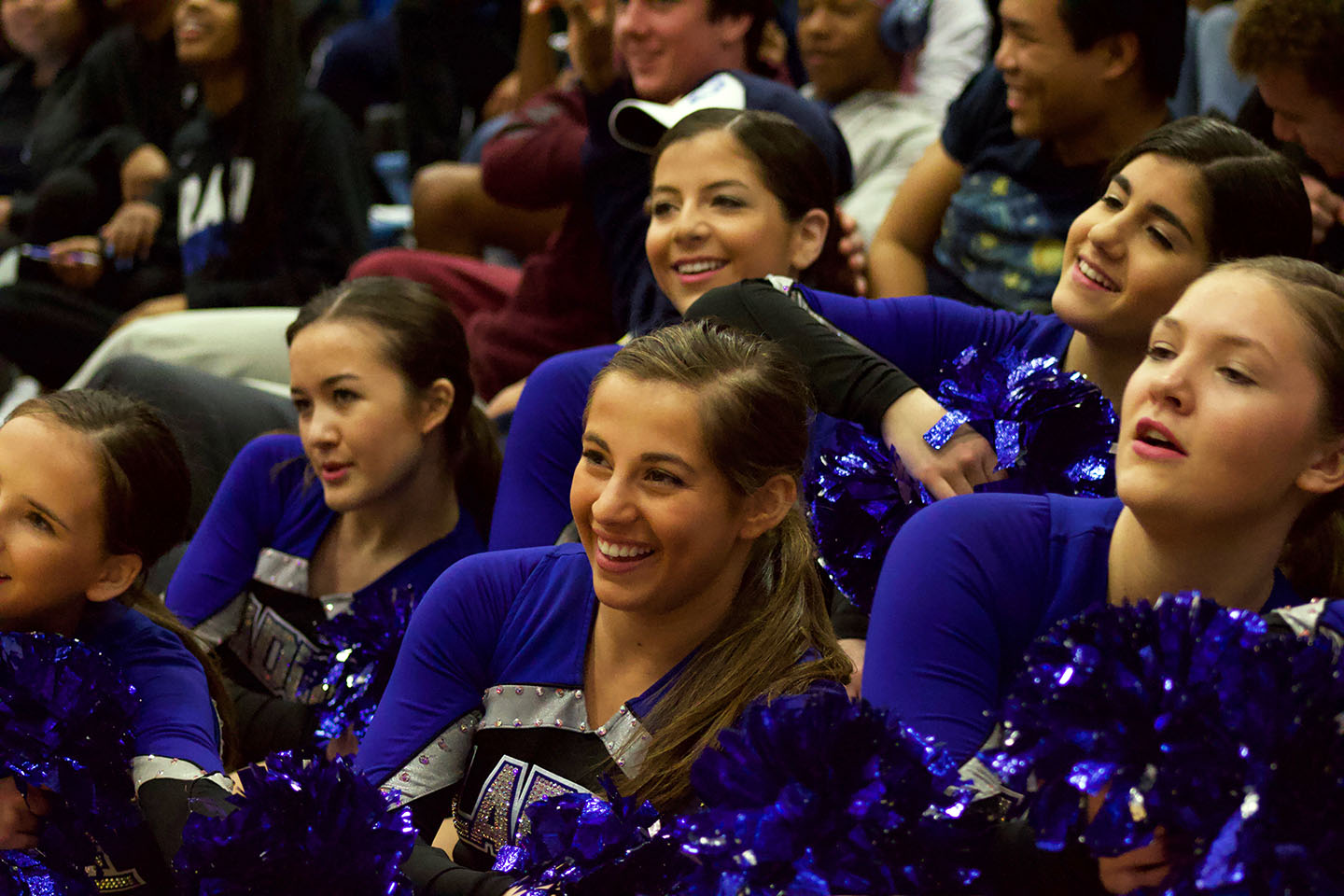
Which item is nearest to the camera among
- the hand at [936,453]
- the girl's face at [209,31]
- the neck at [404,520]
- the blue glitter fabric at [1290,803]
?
the blue glitter fabric at [1290,803]

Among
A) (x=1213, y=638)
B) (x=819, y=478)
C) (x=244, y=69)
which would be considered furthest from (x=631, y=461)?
(x=244, y=69)

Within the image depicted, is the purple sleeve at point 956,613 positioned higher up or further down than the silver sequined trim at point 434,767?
higher up

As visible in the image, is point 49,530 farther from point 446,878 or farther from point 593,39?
point 593,39

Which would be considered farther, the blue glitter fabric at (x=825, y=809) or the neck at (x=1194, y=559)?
the neck at (x=1194, y=559)

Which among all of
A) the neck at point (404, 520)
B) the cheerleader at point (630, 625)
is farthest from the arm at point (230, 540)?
the cheerleader at point (630, 625)

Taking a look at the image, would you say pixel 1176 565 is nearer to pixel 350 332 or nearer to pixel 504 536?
pixel 504 536

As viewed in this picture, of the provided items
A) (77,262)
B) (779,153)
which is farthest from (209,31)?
(779,153)

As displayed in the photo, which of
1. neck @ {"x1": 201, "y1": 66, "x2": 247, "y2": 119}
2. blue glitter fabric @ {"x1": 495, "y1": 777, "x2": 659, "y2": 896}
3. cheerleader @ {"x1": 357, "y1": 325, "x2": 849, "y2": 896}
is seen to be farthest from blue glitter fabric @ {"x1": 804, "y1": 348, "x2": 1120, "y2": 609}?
neck @ {"x1": 201, "y1": 66, "x2": 247, "y2": 119}

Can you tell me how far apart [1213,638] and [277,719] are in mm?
1500

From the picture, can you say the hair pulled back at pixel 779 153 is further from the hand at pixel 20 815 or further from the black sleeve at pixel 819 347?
the hand at pixel 20 815

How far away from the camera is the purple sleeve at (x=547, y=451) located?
2.35m

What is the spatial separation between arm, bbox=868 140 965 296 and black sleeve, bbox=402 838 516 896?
170 centimetres

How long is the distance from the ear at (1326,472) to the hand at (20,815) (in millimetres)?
1361

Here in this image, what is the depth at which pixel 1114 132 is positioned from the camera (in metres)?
2.69
